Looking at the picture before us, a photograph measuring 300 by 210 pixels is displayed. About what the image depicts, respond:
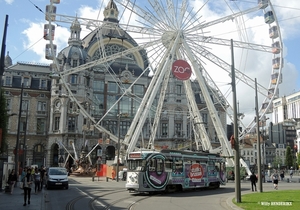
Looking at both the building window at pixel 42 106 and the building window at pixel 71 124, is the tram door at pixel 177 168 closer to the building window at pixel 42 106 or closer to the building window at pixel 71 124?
the building window at pixel 71 124

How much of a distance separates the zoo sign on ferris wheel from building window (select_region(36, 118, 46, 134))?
47919mm

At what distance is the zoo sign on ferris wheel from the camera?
34562 mm

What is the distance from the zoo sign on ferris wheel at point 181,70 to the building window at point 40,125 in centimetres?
4792

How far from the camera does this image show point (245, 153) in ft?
411

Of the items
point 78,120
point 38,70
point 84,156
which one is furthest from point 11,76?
point 84,156

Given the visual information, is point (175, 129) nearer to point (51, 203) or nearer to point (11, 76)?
point (11, 76)

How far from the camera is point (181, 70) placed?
3491cm

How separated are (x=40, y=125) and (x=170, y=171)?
54802 mm

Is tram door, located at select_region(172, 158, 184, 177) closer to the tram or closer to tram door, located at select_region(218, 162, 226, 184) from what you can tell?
the tram

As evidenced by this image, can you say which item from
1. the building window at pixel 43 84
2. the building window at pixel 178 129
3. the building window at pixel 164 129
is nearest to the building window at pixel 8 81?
the building window at pixel 43 84

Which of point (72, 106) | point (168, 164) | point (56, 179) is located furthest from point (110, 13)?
point (168, 164)

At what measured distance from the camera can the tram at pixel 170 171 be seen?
80.4 ft

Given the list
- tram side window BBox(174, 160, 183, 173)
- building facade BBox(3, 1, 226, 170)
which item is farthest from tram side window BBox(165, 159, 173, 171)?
building facade BBox(3, 1, 226, 170)

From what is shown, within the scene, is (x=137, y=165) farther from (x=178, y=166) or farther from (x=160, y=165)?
(x=178, y=166)
